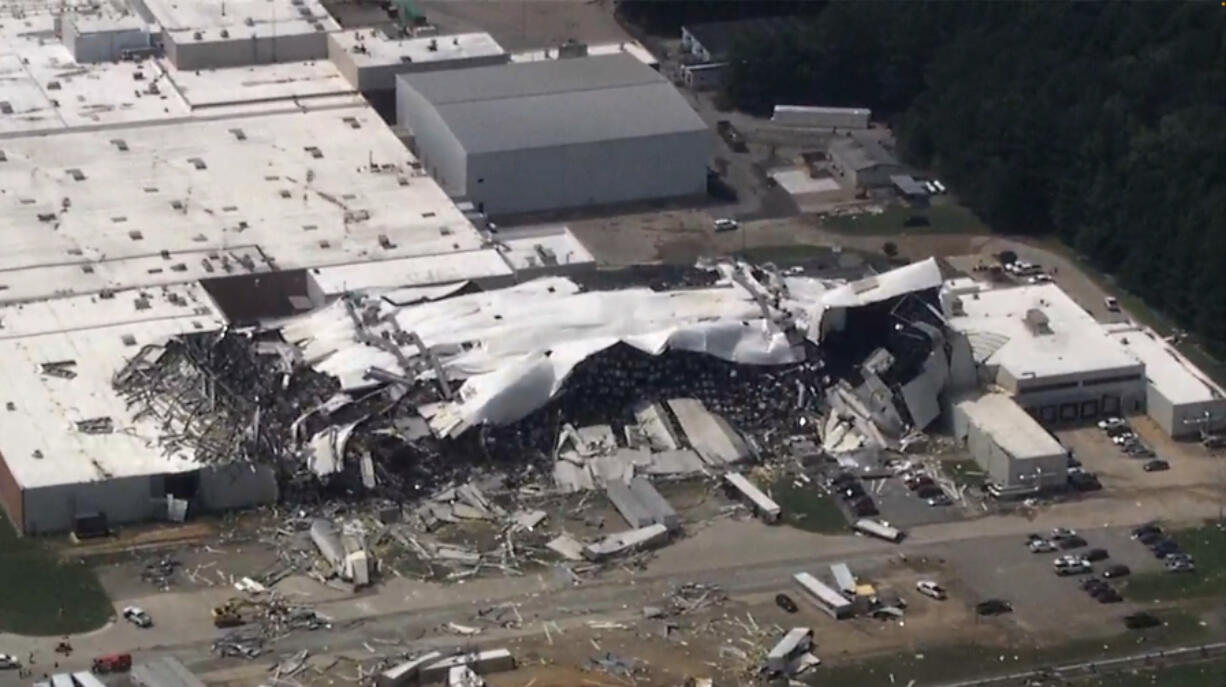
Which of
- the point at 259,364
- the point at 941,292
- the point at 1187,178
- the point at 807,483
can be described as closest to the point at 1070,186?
the point at 1187,178

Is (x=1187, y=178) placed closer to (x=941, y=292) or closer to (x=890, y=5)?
(x=941, y=292)

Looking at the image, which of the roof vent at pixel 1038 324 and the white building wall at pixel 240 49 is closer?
the roof vent at pixel 1038 324

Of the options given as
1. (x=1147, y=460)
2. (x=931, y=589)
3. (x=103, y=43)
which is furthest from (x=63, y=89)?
(x=931, y=589)

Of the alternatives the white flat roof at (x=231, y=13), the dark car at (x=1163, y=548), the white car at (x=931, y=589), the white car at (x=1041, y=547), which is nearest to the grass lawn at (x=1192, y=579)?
the dark car at (x=1163, y=548)

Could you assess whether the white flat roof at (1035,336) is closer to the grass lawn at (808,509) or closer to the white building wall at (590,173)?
the grass lawn at (808,509)

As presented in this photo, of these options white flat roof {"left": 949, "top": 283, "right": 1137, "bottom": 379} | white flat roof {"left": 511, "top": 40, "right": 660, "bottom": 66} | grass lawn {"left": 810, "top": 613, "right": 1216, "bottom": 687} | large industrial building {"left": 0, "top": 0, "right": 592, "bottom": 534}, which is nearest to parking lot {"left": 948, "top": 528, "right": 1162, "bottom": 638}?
grass lawn {"left": 810, "top": 613, "right": 1216, "bottom": 687}

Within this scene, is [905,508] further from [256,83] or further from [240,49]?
[240,49]

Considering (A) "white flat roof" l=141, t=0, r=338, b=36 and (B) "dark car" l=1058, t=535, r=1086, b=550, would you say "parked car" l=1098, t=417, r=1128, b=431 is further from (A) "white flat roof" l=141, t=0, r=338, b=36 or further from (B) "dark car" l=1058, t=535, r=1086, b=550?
(A) "white flat roof" l=141, t=0, r=338, b=36
